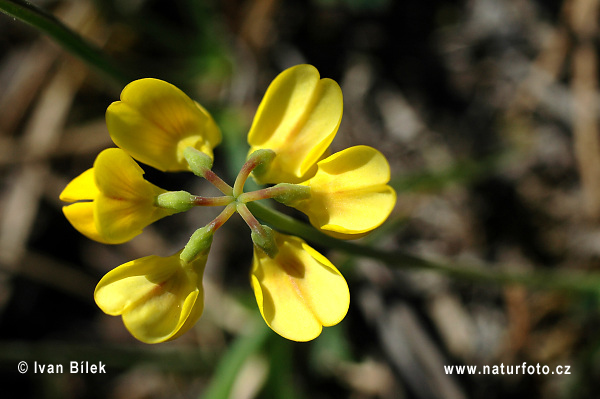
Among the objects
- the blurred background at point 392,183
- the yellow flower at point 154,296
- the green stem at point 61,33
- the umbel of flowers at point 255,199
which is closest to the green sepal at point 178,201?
the umbel of flowers at point 255,199

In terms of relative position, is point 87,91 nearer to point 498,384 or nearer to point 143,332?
point 143,332

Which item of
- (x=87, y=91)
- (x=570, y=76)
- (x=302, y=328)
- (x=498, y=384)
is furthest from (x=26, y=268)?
(x=570, y=76)

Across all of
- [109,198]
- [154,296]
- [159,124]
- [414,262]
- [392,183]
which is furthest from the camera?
[392,183]

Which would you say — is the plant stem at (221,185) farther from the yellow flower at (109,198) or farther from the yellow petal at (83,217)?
the yellow petal at (83,217)

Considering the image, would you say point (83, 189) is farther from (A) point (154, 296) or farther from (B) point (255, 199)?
(B) point (255, 199)

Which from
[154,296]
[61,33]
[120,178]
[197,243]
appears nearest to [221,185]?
[197,243]

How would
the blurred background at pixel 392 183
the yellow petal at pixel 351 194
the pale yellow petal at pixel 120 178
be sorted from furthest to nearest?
the blurred background at pixel 392 183 → the yellow petal at pixel 351 194 → the pale yellow petal at pixel 120 178
